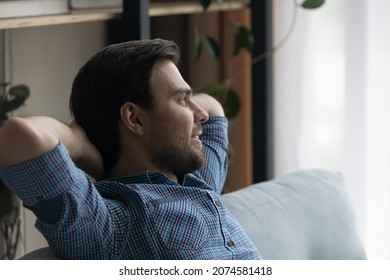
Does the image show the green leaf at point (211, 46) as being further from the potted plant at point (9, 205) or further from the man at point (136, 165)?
the man at point (136, 165)

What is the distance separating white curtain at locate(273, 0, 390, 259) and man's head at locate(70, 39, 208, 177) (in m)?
1.07

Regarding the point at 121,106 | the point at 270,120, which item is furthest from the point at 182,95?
the point at 270,120

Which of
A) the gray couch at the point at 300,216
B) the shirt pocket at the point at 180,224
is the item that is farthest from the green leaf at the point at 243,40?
the shirt pocket at the point at 180,224

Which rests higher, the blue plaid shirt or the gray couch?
the blue plaid shirt

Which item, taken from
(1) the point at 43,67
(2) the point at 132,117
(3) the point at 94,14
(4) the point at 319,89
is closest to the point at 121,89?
(2) the point at 132,117

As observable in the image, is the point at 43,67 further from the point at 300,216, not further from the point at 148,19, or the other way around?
the point at 300,216

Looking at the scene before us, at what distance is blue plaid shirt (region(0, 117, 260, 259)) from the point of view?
1.04 meters

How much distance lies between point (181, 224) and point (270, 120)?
1.08m

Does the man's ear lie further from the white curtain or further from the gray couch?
the white curtain

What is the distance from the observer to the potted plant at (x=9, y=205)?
1595 mm

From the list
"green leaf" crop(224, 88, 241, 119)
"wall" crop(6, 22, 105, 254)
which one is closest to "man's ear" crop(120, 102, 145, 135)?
"wall" crop(6, 22, 105, 254)

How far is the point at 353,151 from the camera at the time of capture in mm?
2291

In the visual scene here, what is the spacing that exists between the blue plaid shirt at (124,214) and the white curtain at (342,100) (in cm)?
98
